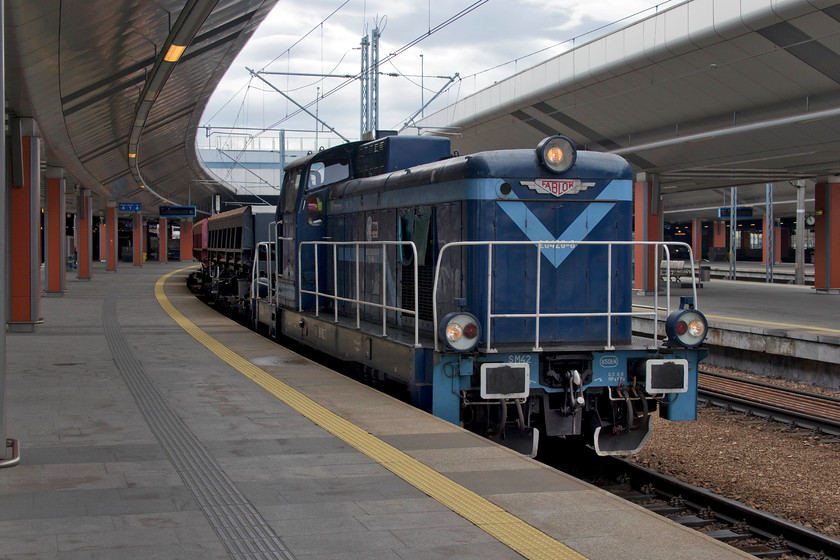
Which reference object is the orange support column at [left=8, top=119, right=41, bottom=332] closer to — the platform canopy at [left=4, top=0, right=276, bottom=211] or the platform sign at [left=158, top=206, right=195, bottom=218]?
the platform canopy at [left=4, top=0, right=276, bottom=211]

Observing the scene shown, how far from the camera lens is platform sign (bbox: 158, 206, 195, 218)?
143 ft

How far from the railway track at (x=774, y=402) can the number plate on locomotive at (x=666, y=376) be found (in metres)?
3.79

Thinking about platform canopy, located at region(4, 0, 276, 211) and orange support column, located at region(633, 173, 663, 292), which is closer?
platform canopy, located at region(4, 0, 276, 211)

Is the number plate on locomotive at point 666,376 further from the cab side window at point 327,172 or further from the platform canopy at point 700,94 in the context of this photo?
the platform canopy at point 700,94

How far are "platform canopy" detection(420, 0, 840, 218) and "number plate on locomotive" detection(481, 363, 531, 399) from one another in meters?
10.1

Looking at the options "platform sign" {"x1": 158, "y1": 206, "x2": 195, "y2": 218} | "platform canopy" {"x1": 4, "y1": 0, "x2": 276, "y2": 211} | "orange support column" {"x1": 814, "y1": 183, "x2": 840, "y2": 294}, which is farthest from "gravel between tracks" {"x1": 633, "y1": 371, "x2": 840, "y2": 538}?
"platform sign" {"x1": 158, "y1": 206, "x2": 195, "y2": 218}

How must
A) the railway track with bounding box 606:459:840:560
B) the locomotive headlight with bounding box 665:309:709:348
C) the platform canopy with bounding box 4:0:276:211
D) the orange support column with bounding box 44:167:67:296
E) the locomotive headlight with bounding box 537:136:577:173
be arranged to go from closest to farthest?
the railway track with bounding box 606:459:840:560 → the locomotive headlight with bounding box 665:309:709:348 → the locomotive headlight with bounding box 537:136:577:173 → the platform canopy with bounding box 4:0:276:211 → the orange support column with bounding box 44:167:67:296

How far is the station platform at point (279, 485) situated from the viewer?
4066mm

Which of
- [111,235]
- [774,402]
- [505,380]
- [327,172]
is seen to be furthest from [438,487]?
[111,235]

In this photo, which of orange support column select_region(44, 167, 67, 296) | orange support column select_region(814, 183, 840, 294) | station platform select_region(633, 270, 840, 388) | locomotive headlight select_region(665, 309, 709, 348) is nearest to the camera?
locomotive headlight select_region(665, 309, 709, 348)

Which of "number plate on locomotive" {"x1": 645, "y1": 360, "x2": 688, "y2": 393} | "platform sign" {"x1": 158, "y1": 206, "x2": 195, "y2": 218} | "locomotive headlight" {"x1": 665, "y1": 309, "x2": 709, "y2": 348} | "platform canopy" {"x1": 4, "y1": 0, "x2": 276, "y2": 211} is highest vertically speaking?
"platform canopy" {"x1": 4, "y1": 0, "x2": 276, "y2": 211}

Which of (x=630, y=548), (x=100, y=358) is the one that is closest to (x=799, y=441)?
(x=630, y=548)

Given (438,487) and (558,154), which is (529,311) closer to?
(558,154)

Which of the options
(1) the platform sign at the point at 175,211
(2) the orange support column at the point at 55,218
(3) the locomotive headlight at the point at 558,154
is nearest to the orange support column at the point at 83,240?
(1) the platform sign at the point at 175,211
